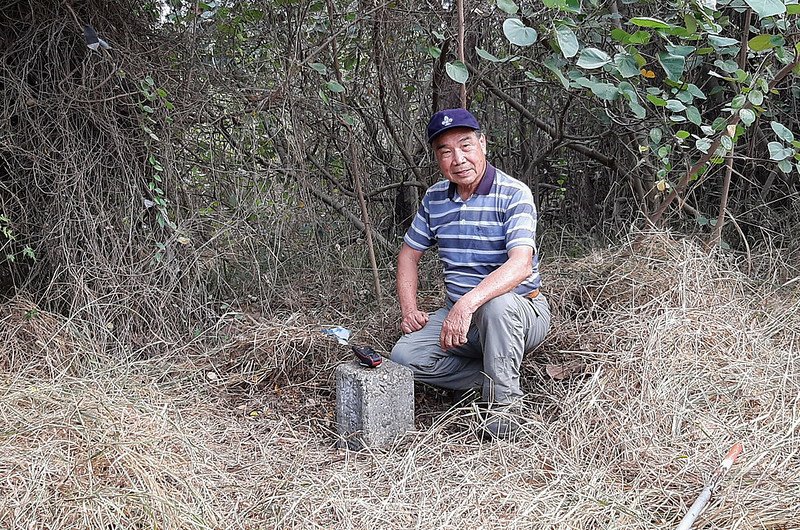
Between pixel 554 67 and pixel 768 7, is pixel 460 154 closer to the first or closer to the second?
pixel 554 67

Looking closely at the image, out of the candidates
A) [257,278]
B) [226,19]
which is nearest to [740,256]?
[257,278]

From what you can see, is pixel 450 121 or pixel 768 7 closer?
pixel 768 7

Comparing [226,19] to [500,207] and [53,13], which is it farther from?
[500,207]

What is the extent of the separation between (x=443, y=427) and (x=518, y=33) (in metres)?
1.38

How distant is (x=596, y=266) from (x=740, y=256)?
916mm

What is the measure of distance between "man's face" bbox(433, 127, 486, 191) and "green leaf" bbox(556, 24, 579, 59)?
470 mm

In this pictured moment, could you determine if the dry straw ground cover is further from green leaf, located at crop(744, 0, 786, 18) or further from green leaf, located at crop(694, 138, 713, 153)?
green leaf, located at crop(744, 0, 786, 18)

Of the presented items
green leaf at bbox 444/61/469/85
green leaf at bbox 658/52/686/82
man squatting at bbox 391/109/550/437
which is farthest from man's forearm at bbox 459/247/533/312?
green leaf at bbox 658/52/686/82

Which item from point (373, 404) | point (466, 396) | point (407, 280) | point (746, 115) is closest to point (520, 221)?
point (407, 280)

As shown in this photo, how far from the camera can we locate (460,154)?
2725 millimetres

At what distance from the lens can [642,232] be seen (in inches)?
137

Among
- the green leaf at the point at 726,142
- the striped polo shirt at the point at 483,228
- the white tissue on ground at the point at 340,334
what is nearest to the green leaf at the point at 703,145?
the green leaf at the point at 726,142

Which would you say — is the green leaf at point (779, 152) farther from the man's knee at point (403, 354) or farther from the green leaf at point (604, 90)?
the man's knee at point (403, 354)

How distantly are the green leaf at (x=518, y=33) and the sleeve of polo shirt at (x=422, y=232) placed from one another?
2.54 feet
